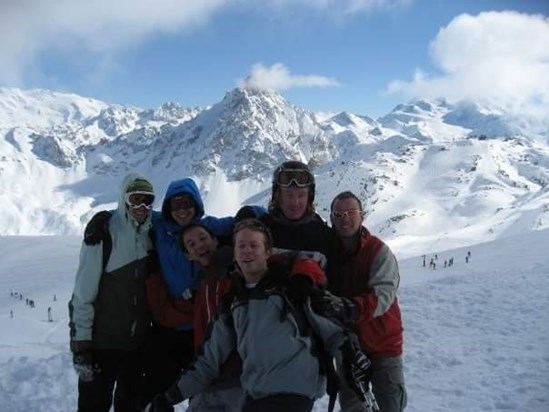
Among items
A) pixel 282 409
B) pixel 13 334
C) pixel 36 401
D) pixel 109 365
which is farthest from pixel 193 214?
pixel 13 334

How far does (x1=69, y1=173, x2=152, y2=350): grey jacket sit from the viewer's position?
212 inches

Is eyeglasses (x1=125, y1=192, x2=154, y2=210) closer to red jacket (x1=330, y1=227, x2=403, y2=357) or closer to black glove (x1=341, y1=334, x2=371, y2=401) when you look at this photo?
red jacket (x1=330, y1=227, x2=403, y2=357)

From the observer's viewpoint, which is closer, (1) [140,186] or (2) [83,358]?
(2) [83,358]

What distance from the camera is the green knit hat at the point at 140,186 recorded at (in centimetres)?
555

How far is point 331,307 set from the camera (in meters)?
4.46

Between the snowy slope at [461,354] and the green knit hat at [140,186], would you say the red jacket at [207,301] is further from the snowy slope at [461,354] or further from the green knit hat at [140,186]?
the snowy slope at [461,354]

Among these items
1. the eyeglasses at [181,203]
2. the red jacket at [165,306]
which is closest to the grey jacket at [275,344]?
the red jacket at [165,306]

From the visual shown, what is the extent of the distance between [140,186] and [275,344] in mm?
2238

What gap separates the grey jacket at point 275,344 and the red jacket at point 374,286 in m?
Answer: 0.77

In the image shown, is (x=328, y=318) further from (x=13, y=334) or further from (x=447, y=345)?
(x=13, y=334)

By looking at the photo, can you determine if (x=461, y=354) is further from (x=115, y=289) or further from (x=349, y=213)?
(x=115, y=289)

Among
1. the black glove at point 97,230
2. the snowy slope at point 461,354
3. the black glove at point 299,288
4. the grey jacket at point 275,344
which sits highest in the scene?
the black glove at point 97,230

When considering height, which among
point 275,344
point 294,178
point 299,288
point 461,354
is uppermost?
point 294,178

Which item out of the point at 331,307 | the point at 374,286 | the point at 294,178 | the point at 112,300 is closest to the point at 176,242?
the point at 112,300
